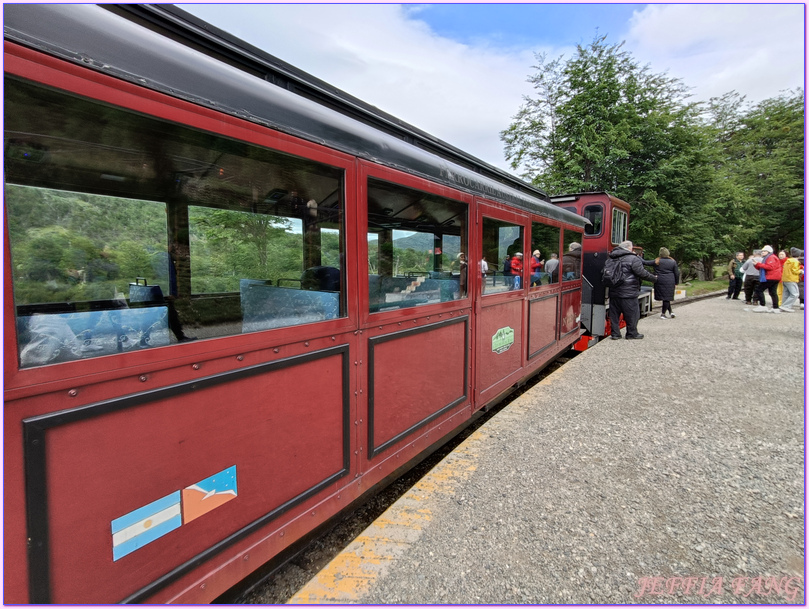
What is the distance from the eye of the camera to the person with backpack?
695 centimetres

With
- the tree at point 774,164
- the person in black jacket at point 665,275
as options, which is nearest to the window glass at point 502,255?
the person in black jacket at point 665,275

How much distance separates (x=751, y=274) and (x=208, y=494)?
46.7ft

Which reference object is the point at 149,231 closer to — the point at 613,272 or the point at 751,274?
the point at 613,272

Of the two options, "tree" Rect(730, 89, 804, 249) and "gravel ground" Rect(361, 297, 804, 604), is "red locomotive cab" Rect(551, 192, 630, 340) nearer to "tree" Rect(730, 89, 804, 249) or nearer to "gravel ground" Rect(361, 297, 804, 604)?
"gravel ground" Rect(361, 297, 804, 604)

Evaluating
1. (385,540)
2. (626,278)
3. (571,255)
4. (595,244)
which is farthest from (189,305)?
(595,244)

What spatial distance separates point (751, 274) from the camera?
36.8ft

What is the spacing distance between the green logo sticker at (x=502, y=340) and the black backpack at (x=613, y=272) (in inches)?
159

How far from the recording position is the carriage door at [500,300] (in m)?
3.33

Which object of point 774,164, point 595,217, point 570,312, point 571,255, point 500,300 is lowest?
point 570,312

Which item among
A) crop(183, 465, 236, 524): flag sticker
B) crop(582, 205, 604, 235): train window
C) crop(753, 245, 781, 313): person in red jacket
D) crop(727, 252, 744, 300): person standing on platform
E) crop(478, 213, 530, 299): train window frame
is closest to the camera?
crop(183, 465, 236, 524): flag sticker

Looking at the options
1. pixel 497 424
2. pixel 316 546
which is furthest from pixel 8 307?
pixel 497 424

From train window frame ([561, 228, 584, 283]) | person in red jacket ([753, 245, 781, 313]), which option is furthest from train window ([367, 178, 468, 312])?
person in red jacket ([753, 245, 781, 313])

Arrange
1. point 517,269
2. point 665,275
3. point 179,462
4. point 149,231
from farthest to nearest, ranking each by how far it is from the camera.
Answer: point 665,275 → point 517,269 → point 149,231 → point 179,462

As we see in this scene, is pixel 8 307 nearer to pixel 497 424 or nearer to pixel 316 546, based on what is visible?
pixel 316 546
